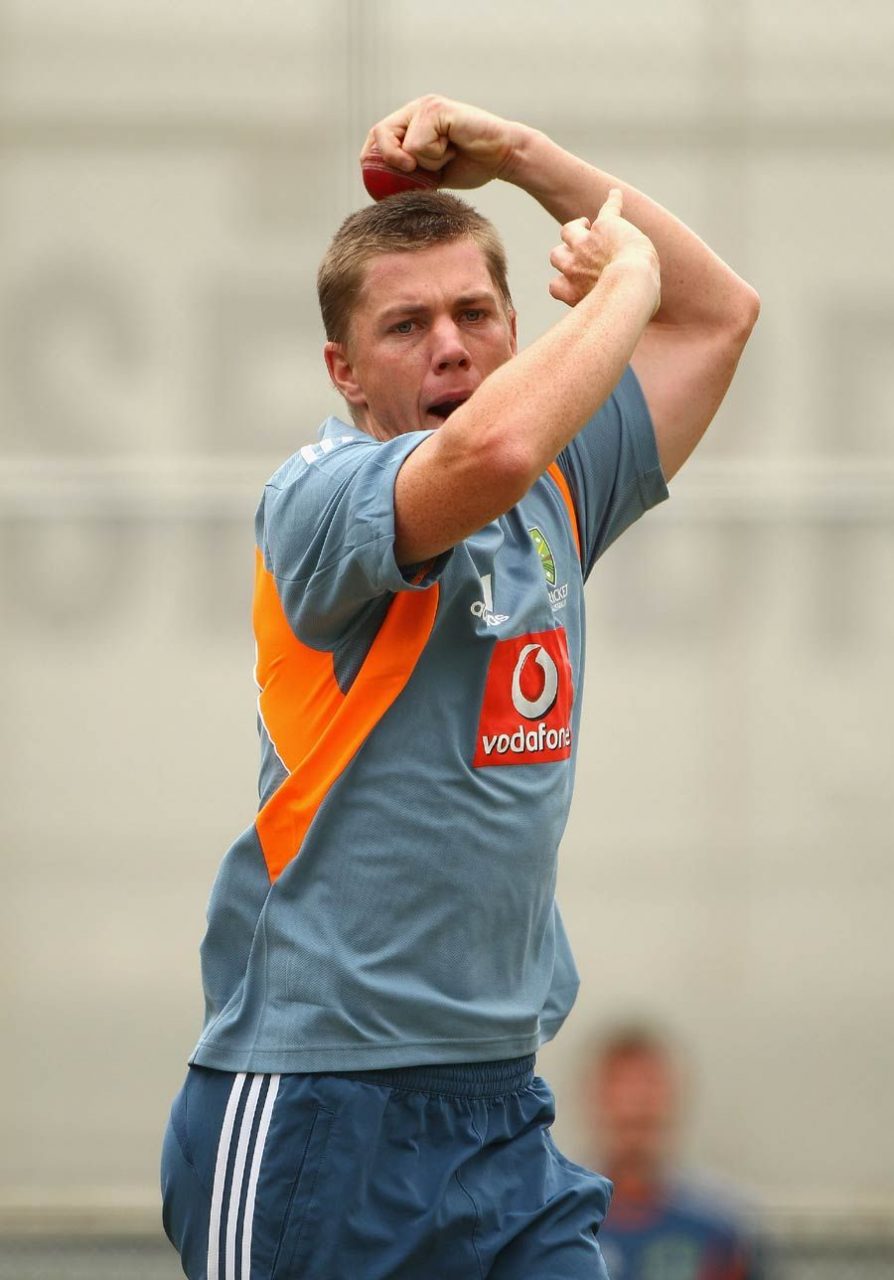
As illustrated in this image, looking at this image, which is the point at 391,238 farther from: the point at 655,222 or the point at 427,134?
the point at 655,222

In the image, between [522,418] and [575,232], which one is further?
[575,232]

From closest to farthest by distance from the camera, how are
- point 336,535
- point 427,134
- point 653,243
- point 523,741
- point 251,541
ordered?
point 336,535, point 523,741, point 427,134, point 653,243, point 251,541

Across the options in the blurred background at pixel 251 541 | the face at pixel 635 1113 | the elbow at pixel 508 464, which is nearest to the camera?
the elbow at pixel 508 464

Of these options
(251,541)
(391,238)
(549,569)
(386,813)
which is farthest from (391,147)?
(251,541)

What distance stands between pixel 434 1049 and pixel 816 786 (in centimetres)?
416

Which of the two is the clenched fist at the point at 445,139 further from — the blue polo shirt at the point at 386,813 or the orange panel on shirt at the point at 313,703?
the orange panel on shirt at the point at 313,703

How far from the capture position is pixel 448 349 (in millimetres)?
2697

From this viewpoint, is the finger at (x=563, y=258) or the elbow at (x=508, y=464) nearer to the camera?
the elbow at (x=508, y=464)

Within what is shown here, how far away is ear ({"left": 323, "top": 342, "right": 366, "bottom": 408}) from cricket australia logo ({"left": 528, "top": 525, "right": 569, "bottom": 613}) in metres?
0.32

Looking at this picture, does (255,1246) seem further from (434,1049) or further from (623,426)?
(623,426)

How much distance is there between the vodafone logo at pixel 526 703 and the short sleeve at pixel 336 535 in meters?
0.20

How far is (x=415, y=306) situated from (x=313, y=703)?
22.7 inches

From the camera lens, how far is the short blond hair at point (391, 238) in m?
→ 2.77

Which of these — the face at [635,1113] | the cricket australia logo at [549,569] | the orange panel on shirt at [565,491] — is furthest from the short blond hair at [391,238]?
the face at [635,1113]
